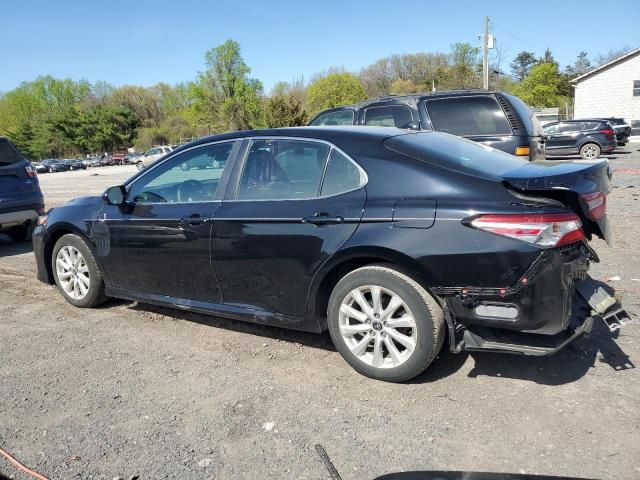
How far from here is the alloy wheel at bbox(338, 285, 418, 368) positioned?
3.19 metres

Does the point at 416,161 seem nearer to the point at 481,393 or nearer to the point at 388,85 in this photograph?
the point at 481,393

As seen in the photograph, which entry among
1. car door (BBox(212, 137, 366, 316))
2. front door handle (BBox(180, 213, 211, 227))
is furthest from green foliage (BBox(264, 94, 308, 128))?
car door (BBox(212, 137, 366, 316))

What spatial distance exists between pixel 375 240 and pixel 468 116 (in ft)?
17.2

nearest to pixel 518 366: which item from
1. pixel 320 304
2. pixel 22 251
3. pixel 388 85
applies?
pixel 320 304

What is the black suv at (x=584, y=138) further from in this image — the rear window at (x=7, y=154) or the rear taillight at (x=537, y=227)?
the rear taillight at (x=537, y=227)

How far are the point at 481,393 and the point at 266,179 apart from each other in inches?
79.6

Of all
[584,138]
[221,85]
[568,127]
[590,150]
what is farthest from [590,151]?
[221,85]

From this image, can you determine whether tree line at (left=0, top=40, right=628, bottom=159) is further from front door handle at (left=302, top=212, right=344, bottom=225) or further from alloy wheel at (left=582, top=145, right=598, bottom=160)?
front door handle at (left=302, top=212, right=344, bottom=225)

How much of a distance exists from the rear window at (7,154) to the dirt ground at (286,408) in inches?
183

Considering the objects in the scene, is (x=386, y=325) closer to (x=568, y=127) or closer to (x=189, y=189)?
(x=189, y=189)

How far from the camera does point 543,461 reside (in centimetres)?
248

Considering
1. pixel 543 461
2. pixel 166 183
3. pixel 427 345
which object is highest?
pixel 166 183

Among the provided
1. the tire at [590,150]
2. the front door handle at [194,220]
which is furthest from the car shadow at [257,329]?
the tire at [590,150]

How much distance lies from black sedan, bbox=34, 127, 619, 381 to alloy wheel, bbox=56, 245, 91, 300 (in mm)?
633
